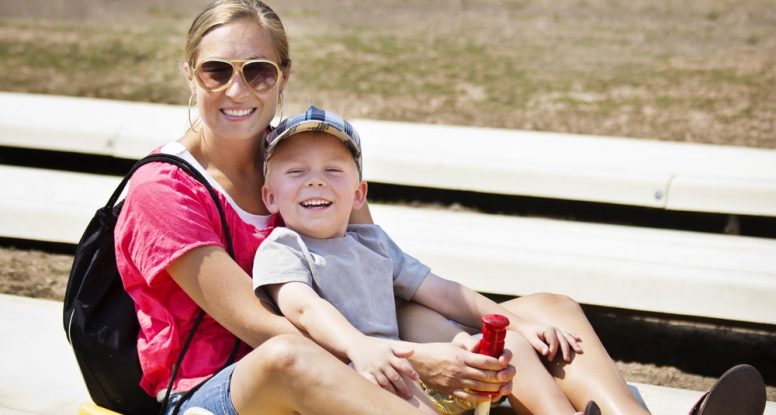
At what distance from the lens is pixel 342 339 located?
1947mm

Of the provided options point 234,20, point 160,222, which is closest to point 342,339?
point 160,222

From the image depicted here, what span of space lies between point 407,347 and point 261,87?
0.69m

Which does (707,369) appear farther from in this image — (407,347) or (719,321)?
(407,347)

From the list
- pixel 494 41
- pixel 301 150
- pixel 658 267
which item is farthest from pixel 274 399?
pixel 494 41

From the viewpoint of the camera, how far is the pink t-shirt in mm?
2006

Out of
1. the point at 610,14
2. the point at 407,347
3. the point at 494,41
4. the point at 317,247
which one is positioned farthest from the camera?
the point at 610,14

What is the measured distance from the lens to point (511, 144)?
14.6 ft

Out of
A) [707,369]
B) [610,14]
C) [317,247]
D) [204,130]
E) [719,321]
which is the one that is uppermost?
[610,14]

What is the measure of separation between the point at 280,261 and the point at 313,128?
304 mm

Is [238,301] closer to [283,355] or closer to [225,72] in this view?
[283,355]

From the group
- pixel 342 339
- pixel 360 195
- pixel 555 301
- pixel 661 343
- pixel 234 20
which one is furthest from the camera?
pixel 661 343

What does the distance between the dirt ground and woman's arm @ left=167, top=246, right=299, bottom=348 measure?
1.73m

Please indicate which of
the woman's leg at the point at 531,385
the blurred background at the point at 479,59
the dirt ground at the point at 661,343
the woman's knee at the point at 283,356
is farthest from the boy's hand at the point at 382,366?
the blurred background at the point at 479,59

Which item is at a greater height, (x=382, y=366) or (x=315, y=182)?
(x=315, y=182)
